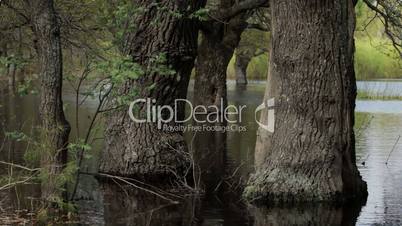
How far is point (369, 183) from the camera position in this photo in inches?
514

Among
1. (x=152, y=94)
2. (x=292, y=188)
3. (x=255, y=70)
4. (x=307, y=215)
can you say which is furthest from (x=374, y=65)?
(x=307, y=215)

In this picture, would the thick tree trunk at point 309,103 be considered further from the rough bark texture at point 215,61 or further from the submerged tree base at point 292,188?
the rough bark texture at point 215,61

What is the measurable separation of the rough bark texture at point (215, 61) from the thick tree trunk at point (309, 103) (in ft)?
31.2

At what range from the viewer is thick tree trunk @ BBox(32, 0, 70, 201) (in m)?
9.58

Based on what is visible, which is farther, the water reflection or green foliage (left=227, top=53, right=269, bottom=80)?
green foliage (left=227, top=53, right=269, bottom=80)

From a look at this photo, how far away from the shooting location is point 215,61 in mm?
20828

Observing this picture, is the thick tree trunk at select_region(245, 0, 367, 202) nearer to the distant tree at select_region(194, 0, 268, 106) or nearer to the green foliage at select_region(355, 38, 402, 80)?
the distant tree at select_region(194, 0, 268, 106)

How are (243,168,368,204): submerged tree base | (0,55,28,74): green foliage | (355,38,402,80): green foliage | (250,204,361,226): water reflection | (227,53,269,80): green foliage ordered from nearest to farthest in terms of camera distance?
(0,55,28,74): green foliage → (250,204,361,226): water reflection → (243,168,368,204): submerged tree base → (355,38,402,80): green foliage → (227,53,269,80): green foliage

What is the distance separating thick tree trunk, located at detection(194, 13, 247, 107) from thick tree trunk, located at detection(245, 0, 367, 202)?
953cm

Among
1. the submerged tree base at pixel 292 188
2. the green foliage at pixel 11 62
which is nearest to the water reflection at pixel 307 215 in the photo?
the submerged tree base at pixel 292 188

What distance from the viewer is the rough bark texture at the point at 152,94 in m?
12.7

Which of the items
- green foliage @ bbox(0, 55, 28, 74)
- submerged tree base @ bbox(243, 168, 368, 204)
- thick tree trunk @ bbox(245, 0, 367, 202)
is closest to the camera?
green foliage @ bbox(0, 55, 28, 74)

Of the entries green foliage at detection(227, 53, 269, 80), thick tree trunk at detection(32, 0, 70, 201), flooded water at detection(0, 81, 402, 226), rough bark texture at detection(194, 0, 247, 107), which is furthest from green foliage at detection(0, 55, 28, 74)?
green foliage at detection(227, 53, 269, 80)

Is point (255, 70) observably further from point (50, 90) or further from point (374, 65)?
point (50, 90)
